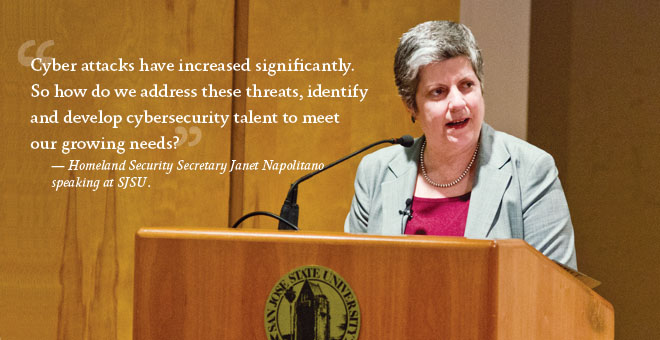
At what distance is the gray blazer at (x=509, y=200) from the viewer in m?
1.25

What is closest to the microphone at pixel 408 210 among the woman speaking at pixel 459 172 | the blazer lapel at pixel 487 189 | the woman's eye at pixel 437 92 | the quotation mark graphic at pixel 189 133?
the woman speaking at pixel 459 172

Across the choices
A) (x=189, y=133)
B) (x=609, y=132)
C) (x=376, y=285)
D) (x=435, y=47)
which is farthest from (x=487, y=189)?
(x=189, y=133)

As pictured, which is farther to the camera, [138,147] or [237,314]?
[138,147]

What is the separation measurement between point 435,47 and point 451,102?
0.42ft

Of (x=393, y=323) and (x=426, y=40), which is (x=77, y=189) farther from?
(x=393, y=323)

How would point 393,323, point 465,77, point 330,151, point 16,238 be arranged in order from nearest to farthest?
1. point 393,323
2. point 465,77
3. point 16,238
4. point 330,151

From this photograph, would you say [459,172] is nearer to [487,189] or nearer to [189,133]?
[487,189]

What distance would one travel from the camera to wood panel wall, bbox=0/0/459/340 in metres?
1.90

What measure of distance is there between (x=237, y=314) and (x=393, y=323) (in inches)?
8.1

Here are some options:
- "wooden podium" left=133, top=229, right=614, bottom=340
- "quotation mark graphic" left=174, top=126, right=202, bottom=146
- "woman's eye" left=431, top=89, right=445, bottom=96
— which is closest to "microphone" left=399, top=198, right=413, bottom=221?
"woman's eye" left=431, top=89, right=445, bottom=96

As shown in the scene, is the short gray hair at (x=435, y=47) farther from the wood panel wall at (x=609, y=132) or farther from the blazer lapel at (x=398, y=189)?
the wood panel wall at (x=609, y=132)

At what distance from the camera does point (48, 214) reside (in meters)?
1.91

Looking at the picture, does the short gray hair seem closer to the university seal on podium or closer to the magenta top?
the magenta top

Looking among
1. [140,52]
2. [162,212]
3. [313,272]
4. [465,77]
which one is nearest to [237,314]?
[313,272]
